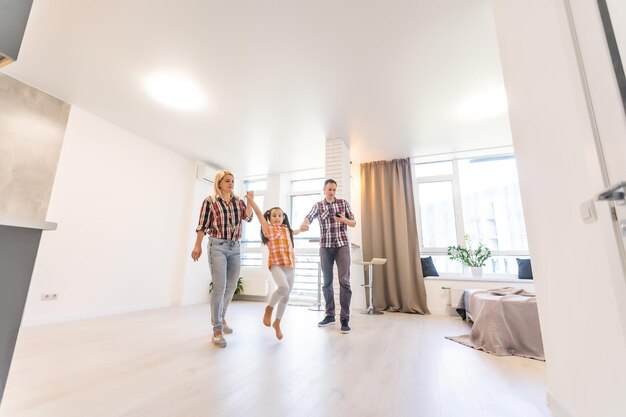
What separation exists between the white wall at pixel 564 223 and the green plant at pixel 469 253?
10.5ft

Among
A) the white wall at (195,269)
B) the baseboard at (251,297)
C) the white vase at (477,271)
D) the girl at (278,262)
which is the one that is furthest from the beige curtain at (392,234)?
the white wall at (195,269)

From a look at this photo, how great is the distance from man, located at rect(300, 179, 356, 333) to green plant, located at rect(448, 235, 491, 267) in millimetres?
2362

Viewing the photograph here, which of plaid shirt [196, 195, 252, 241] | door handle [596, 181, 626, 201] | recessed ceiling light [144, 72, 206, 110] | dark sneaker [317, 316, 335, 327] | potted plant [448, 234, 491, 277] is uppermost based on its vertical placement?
recessed ceiling light [144, 72, 206, 110]

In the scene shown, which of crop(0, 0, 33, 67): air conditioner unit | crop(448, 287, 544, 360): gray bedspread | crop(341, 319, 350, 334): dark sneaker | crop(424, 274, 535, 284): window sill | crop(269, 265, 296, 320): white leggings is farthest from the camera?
crop(424, 274, 535, 284): window sill

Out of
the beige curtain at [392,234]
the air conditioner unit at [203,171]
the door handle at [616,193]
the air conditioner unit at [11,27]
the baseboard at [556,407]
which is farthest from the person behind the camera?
the air conditioner unit at [203,171]

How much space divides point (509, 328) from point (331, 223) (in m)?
1.63

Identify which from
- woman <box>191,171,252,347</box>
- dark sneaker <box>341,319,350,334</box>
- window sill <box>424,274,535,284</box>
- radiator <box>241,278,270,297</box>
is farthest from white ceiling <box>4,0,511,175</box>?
radiator <box>241,278,270,297</box>

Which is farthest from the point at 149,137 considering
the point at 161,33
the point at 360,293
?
the point at 360,293

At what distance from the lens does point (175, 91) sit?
3020mm

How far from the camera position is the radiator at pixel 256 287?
5.10m

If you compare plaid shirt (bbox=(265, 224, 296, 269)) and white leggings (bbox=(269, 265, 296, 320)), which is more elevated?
plaid shirt (bbox=(265, 224, 296, 269))

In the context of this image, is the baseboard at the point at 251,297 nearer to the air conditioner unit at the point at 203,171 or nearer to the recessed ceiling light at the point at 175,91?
the air conditioner unit at the point at 203,171

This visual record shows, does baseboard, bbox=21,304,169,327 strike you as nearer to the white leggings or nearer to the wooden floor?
the wooden floor

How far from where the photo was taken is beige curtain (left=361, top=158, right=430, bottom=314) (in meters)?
4.14
